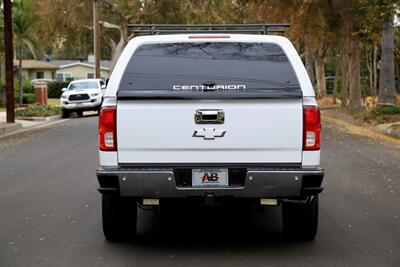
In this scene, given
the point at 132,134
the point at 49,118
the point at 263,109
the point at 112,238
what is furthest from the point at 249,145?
the point at 49,118

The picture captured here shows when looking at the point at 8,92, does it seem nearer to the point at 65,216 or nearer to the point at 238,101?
the point at 65,216

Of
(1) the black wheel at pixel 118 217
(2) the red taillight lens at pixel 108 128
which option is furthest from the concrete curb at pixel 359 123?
(2) the red taillight lens at pixel 108 128

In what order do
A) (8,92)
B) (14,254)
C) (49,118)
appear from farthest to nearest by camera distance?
(49,118) < (8,92) < (14,254)

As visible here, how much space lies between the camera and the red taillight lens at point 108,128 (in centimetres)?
626

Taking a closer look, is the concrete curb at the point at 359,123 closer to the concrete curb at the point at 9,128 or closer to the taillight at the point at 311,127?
the concrete curb at the point at 9,128

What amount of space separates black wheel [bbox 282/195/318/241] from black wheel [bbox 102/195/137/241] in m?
1.51

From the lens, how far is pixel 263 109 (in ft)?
20.5

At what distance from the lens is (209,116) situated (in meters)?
6.25

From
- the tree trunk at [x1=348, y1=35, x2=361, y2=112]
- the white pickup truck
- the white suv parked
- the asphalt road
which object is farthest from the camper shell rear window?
the white suv parked

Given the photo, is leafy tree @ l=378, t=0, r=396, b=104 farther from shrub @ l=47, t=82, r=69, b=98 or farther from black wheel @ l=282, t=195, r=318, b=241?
shrub @ l=47, t=82, r=69, b=98

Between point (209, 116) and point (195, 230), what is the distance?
1895 mm

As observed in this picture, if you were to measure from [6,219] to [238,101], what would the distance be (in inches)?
142

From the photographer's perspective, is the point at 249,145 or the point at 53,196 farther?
the point at 53,196

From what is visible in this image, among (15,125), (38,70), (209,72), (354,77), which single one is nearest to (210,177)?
(209,72)
